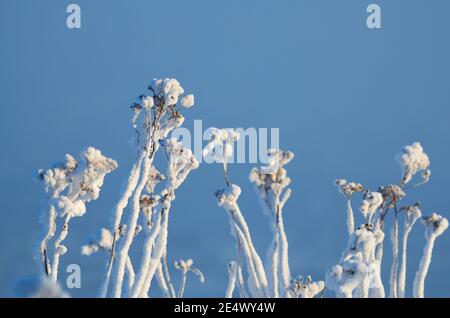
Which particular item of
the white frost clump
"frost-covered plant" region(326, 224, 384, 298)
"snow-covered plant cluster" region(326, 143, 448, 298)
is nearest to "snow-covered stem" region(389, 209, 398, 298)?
"snow-covered plant cluster" region(326, 143, 448, 298)

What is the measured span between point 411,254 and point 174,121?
54.5m

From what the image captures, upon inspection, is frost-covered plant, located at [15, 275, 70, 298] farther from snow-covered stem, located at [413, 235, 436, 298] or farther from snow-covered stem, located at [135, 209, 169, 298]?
snow-covered stem, located at [413, 235, 436, 298]

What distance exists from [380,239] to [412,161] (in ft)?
4.01

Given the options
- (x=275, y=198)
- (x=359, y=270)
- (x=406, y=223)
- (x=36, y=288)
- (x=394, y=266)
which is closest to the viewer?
(x=36, y=288)

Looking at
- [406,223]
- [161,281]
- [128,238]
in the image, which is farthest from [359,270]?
[161,281]

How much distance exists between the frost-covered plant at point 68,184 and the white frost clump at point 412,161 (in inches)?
159

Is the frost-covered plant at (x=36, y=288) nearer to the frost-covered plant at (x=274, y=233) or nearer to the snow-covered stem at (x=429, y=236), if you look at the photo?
the frost-covered plant at (x=274, y=233)

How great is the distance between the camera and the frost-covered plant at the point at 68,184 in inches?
323

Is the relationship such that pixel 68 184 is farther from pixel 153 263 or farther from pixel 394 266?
pixel 394 266

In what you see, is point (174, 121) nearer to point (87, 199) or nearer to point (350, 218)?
point (87, 199)

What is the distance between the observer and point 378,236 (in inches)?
357

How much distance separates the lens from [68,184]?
27.8 feet

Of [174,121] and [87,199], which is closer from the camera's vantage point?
[87,199]
